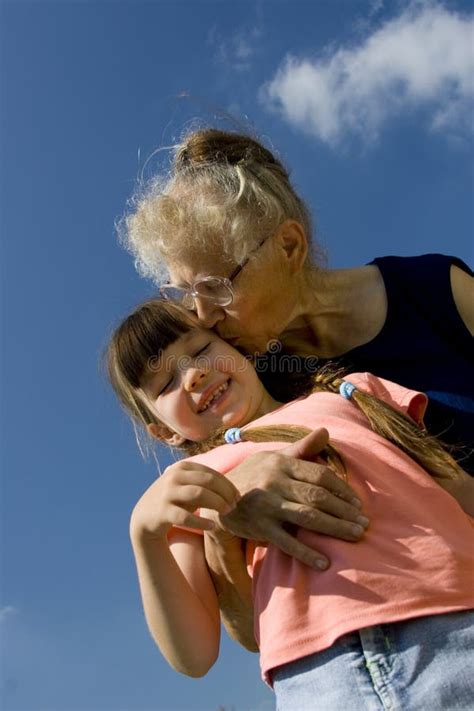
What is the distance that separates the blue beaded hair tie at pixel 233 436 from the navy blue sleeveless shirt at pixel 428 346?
0.86m

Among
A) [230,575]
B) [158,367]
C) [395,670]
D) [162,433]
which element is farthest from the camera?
[162,433]

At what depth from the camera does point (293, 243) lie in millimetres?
4105

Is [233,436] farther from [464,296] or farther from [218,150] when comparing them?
[218,150]

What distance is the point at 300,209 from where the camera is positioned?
4.29 m

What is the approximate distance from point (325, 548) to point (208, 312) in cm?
145

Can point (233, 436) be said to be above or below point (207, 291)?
below

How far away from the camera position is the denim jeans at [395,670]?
223cm

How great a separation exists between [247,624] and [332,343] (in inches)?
58.5

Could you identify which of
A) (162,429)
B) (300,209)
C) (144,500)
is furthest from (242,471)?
(300,209)

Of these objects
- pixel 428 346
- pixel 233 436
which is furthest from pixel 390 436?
pixel 428 346

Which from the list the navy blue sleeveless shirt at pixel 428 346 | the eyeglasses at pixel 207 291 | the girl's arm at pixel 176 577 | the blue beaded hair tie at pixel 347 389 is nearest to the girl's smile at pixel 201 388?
the eyeglasses at pixel 207 291

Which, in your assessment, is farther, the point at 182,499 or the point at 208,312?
the point at 208,312

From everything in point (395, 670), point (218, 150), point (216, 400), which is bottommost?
point (395, 670)

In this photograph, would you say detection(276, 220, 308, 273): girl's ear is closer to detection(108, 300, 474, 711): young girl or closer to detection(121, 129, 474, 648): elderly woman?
detection(121, 129, 474, 648): elderly woman
